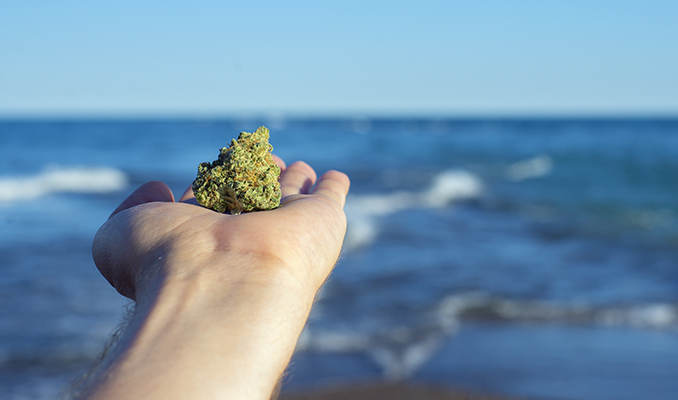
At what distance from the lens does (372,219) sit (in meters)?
12.0

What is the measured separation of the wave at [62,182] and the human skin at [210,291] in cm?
1428

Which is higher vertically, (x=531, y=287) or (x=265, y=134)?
(x=531, y=287)

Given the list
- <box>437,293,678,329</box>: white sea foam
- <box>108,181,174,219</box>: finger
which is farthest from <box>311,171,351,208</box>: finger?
<box>437,293,678,329</box>: white sea foam

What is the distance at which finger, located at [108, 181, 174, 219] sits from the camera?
2401 millimetres

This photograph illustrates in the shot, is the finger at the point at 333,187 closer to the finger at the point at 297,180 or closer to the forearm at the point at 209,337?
the finger at the point at 297,180

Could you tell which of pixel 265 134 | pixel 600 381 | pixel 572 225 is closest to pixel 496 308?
pixel 600 381

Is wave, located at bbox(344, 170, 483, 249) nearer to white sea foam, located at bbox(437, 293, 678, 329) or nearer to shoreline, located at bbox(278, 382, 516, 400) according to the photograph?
white sea foam, located at bbox(437, 293, 678, 329)

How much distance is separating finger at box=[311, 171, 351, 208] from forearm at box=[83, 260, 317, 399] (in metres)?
0.86

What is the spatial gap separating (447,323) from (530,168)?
1807 cm

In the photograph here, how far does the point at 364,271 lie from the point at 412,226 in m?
3.69

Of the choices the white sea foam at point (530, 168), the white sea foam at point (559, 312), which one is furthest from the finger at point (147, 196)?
the white sea foam at point (530, 168)

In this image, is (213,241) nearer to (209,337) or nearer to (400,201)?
(209,337)

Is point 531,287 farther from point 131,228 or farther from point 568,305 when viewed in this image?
point 131,228

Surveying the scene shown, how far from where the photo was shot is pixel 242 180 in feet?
7.52
